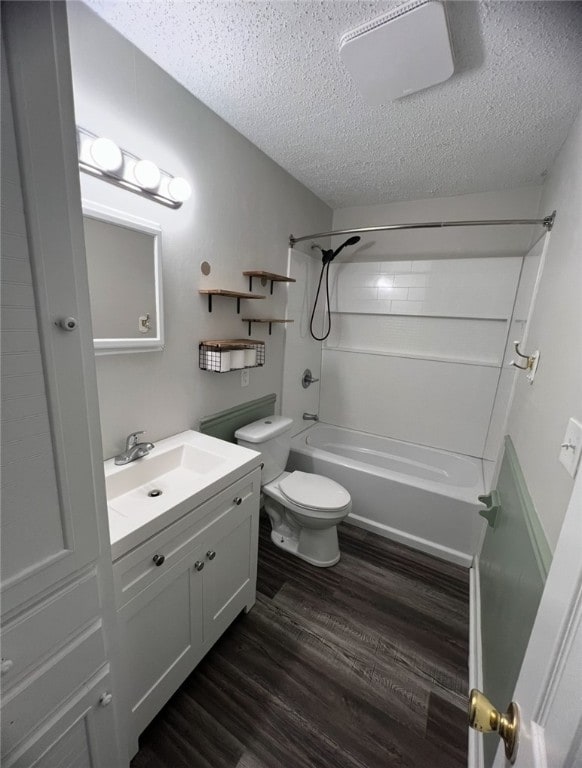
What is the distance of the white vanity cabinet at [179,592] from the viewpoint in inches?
36.9

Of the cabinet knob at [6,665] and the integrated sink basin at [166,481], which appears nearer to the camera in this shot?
the cabinet knob at [6,665]

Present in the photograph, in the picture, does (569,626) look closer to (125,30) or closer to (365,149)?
(125,30)

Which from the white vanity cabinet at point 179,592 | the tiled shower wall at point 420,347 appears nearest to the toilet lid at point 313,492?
the white vanity cabinet at point 179,592

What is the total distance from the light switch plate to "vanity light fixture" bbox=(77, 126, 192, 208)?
1.58m

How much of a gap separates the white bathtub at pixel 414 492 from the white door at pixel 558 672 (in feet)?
5.33

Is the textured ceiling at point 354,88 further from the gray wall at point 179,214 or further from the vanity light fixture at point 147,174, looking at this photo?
the vanity light fixture at point 147,174

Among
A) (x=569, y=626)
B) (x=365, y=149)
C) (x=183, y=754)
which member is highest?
(x=365, y=149)

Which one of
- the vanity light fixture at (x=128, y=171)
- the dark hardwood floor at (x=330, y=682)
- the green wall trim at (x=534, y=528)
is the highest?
the vanity light fixture at (x=128, y=171)

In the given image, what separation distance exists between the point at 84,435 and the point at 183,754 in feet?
4.11

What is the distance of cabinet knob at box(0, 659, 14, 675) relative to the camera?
1.79 ft

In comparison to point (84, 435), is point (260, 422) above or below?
below

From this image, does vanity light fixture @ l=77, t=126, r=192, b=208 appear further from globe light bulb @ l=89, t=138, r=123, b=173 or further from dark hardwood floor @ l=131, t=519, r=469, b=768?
dark hardwood floor @ l=131, t=519, r=469, b=768

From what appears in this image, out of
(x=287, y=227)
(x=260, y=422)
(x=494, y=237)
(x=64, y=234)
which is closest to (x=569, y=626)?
(x=64, y=234)

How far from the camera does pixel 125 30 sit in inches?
43.4
